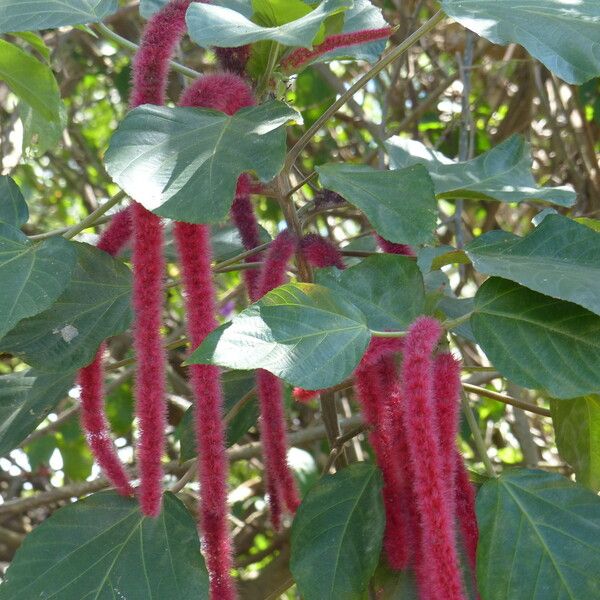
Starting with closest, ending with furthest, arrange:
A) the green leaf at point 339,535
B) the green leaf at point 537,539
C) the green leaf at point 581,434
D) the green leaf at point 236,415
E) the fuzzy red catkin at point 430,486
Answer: the fuzzy red catkin at point 430,486, the green leaf at point 537,539, the green leaf at point 339,535, the green leaf at point 581,434, the green leaf at point 236,415

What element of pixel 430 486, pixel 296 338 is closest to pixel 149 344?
pixel 296 338

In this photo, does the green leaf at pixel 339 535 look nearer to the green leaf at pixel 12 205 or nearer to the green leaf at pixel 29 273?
the green leaf at pixel 29 273

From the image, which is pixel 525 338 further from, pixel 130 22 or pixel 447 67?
pixel 447 67

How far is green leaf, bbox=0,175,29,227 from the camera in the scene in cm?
93

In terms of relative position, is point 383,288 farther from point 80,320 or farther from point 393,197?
point 80,320

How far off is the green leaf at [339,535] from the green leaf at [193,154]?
1.05ft

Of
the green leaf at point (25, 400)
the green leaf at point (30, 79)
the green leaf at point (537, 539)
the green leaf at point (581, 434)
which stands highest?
the green leaf at point (30, 79)

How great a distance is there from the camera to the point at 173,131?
0.71 meters

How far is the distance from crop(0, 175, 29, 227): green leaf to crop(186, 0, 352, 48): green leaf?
344mm

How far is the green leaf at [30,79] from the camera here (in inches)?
37.5

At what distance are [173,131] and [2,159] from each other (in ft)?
3.61

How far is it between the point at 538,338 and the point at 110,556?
0.41 metres

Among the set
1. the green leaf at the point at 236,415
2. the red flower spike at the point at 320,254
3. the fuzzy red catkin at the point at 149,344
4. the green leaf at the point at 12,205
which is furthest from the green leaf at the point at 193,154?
the green leaf at the point at 236,415

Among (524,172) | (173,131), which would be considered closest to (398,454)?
(173,131)
